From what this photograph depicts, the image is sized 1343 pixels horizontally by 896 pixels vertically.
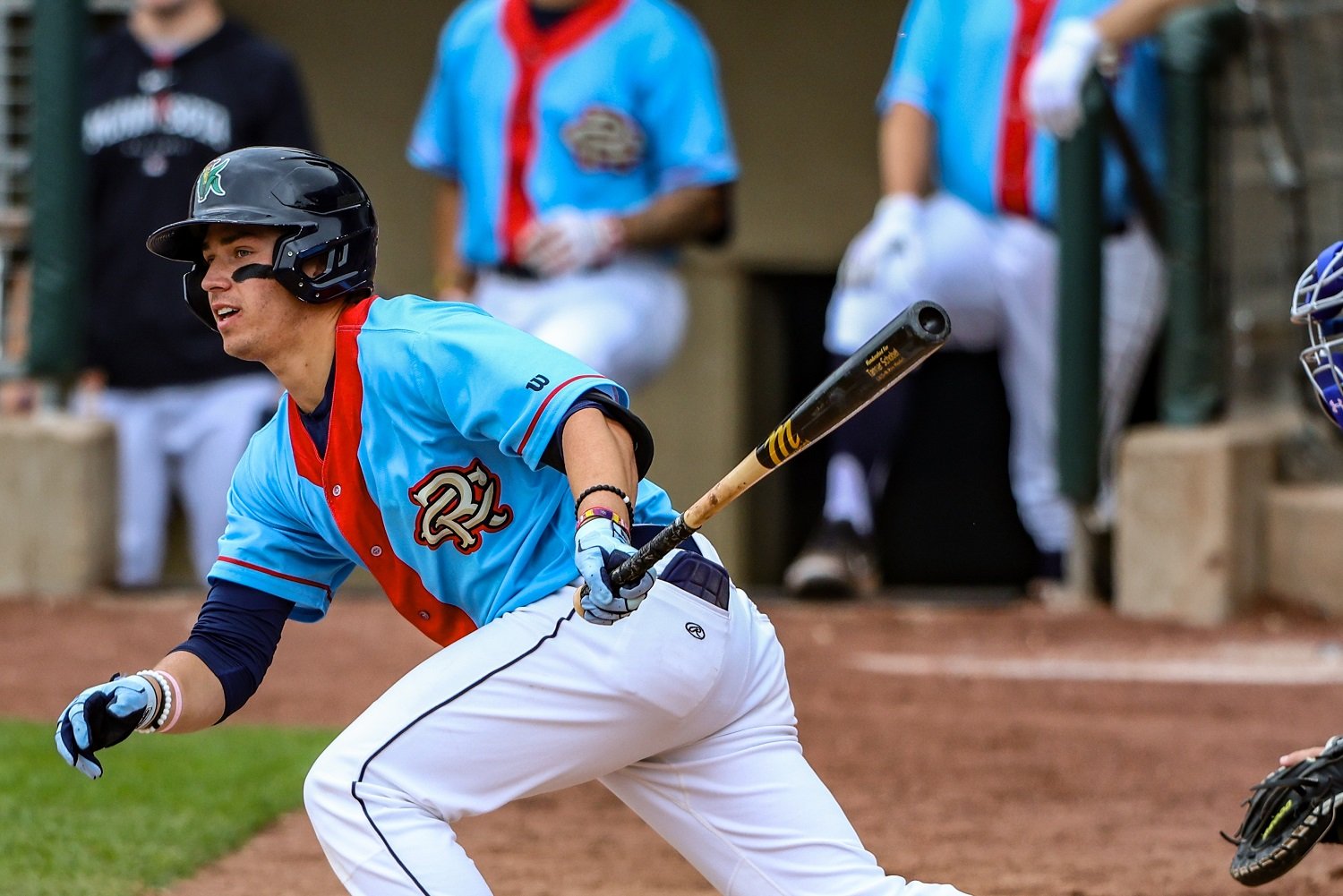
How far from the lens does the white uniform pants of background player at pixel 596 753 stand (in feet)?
8.83

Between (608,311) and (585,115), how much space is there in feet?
2.16

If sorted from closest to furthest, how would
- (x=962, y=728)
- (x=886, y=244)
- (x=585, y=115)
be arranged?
(x=962, y=728) < (x=585, y=115) < (x=886, y=244)

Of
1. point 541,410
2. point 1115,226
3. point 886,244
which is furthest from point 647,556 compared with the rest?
point 1115,226

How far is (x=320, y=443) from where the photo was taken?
2971 millimetres

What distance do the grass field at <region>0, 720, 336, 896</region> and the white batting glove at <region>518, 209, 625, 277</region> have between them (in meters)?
1.68

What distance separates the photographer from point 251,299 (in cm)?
296

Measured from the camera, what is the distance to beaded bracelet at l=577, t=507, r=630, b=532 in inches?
101

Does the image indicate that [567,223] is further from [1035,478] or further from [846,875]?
[846,875]

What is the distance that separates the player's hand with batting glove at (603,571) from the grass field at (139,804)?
5.84 feet

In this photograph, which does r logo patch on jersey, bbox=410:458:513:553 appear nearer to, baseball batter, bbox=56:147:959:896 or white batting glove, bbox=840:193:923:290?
baseball batter, bbox=56:147:959:896

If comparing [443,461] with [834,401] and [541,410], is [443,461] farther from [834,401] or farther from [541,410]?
[834,401]

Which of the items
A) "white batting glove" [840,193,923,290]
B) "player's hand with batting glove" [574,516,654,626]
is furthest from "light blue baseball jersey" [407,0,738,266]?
"player's hand with batting glove" [574,516,654,626]

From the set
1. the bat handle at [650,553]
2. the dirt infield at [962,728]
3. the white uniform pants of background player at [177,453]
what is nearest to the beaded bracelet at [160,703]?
the bat handle at [650,553]

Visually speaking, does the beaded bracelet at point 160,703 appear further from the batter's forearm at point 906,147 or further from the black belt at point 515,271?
the batter's forearm at point 906,147
